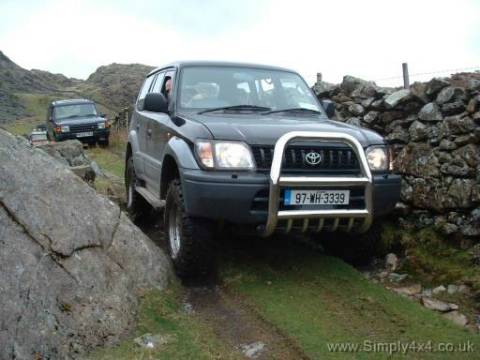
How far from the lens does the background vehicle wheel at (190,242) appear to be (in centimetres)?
419

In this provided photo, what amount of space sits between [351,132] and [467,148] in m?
1.52

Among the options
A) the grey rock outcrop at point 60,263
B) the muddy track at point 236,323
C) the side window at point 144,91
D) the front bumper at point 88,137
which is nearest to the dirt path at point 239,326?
the muddy track at point 236,323

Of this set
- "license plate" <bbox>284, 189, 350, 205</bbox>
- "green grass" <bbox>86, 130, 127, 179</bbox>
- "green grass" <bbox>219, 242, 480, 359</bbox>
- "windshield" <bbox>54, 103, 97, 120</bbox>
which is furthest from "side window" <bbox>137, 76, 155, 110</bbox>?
"windshield" <bbox>54, 103, 97, 120</bbox>

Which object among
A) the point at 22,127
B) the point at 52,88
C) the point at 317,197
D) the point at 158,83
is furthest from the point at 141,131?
the point at 52,88

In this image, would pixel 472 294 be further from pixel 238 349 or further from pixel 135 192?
pixel 135 192

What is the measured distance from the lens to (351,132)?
445 centimetres

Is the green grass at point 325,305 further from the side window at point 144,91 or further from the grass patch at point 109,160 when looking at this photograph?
the grass patch at point 109,160

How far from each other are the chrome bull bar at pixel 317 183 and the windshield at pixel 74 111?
1637 centimetres

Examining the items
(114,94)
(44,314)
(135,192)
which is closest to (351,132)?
(44,314)

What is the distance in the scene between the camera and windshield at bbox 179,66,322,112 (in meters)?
5.15

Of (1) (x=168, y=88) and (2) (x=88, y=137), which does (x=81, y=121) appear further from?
(1) (x=168, y=88)

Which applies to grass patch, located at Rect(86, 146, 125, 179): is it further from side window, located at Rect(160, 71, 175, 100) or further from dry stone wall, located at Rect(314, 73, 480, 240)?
dry stone wall, located at Rect(314, 73, 480, 240)

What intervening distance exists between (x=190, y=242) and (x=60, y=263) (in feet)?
3.27

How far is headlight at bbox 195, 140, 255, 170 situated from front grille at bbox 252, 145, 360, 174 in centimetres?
7
